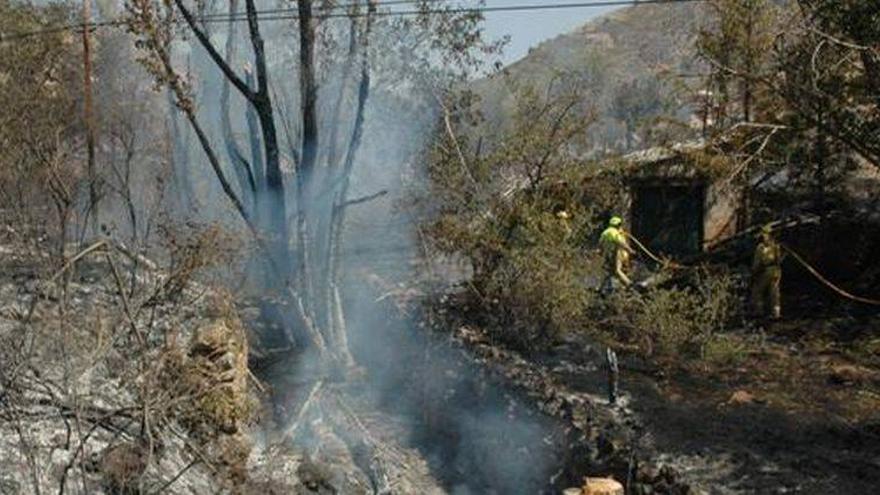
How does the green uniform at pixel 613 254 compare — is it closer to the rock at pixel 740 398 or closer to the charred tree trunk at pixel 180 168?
the rock at pixel 740 398

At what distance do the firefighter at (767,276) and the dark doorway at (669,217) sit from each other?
428 centimetres

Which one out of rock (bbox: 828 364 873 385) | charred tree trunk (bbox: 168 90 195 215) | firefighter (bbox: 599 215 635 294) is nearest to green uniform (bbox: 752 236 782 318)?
firefighter (bbox: 599 215 635 294)

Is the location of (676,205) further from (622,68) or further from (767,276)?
(622,68)

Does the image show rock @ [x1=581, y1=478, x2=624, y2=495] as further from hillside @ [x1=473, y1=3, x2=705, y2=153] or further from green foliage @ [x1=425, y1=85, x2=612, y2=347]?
hillside @ [x1=473, y1=3, x2=705, y2=153]

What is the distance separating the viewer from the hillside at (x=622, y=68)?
2141 centimetres

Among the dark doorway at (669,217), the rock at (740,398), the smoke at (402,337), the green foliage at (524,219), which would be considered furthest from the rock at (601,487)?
the dark doorway at (669,217)

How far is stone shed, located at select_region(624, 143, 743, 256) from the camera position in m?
17.6

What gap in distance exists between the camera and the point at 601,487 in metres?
7.71

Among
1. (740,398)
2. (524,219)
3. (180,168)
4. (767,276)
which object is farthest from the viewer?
(180,168)

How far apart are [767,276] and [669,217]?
4886 mm

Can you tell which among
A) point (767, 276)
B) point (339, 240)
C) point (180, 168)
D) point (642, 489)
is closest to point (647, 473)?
point (642, 489)

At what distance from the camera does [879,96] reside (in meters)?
9.85

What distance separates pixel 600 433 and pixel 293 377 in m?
5.83

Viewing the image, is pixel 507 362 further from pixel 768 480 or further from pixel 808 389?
pixel 768 480
